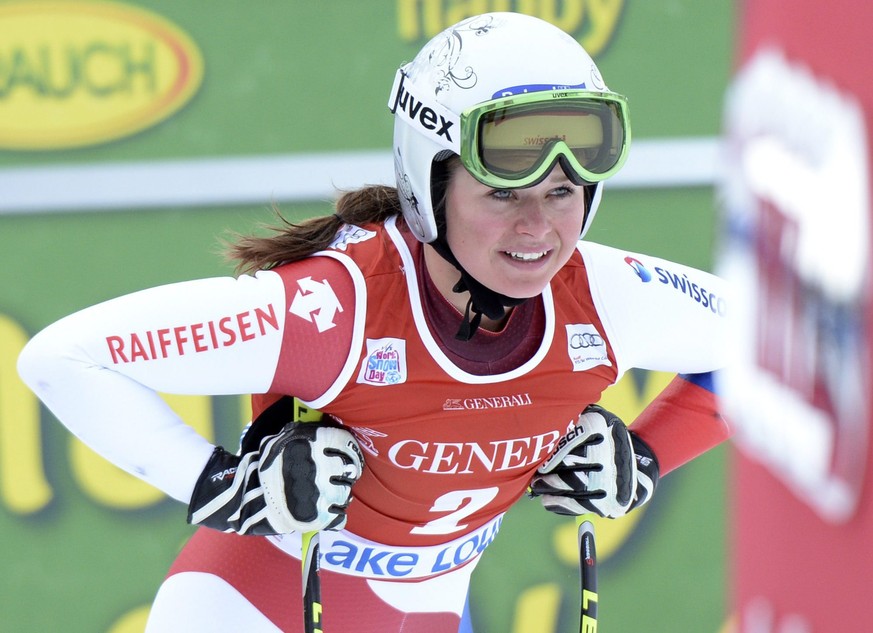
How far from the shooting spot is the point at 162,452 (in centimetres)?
202

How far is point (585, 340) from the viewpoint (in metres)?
2.14

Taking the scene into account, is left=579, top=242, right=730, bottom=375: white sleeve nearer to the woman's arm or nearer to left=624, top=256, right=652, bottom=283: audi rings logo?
left=624, top=256, right=652, bottom=283: audi rings logo

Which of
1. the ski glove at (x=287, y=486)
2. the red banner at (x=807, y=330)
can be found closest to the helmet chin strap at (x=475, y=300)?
the ski glove at (x=287, y=486)

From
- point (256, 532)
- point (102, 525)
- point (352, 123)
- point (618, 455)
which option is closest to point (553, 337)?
point (618, 455)

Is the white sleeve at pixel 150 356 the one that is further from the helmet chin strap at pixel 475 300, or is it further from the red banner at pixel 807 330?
the red banner at pixel 807 330

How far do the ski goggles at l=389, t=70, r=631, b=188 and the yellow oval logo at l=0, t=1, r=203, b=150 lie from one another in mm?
1692

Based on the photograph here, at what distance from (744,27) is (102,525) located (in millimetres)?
2194

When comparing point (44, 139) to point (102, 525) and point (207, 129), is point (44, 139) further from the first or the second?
point (102, 525)

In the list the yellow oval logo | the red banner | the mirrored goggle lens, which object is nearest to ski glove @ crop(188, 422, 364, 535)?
the mirrored goggle lens

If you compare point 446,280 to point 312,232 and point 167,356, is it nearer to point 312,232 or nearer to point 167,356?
point 312,232

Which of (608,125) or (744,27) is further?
(744,27)

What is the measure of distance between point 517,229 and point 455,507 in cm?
52

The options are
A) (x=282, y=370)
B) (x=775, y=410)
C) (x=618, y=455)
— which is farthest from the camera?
(x=775, y=410)

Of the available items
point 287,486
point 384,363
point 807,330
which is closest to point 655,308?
point 807,330
